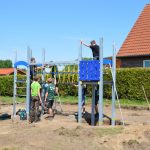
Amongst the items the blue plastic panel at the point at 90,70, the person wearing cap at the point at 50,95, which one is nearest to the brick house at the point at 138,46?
the person wearing cap at the point at 50,95

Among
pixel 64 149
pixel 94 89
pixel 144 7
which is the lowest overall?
pixel 64 149

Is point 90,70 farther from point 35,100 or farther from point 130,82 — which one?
point 130,82

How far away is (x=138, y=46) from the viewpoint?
105 ft

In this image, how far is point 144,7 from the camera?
1431 inches

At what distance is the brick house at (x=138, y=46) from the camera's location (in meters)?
31.1

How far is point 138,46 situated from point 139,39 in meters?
1.00

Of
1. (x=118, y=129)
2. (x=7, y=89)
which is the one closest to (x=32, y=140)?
(x=118, y=129)

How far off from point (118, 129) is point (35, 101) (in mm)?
5396

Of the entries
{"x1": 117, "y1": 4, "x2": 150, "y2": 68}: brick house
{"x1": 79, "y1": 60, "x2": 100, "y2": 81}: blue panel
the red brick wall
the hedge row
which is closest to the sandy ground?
{"x1": 79, "y1": 60, "x2": 100, "y2": 81}: blue panel

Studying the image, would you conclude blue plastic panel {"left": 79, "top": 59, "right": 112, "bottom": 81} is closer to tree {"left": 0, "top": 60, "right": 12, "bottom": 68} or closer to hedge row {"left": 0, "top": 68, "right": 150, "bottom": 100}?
hedge row {"left": 0, "top": 68, "right": 150, "bottom": 100}

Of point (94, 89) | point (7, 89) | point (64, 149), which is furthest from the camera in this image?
point (7, 89)

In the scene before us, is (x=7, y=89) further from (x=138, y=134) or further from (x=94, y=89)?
(x=138, y=134)

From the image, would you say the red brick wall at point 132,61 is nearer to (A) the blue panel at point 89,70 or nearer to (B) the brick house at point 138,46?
(B) the brick house at point 138,46

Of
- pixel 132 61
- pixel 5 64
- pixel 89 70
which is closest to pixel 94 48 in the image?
pixel 89 70
